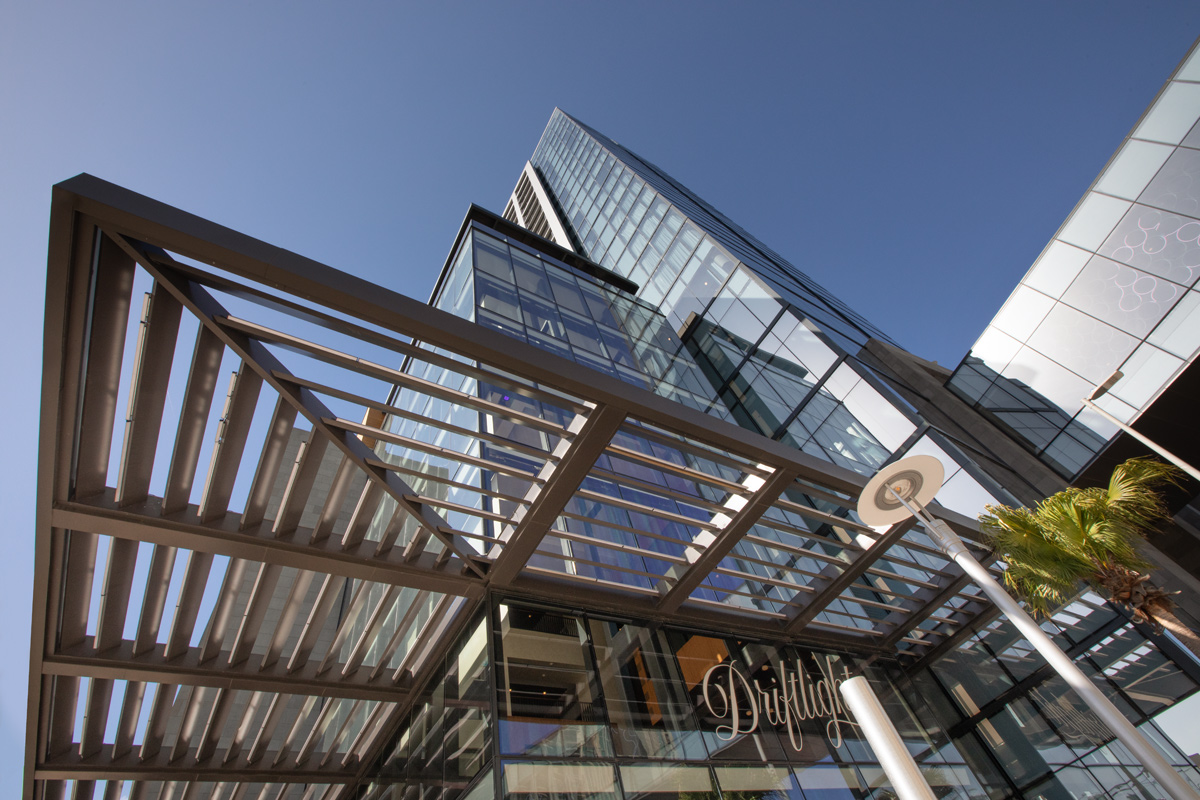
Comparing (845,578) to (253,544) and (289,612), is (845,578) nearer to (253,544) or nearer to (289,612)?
(289,612)

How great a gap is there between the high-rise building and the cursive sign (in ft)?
0.18

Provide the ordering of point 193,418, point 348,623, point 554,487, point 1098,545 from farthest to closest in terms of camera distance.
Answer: point 348,623 < point 1098,545 < point 554,487 < point 193,418

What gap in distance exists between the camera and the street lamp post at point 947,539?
5.79 m

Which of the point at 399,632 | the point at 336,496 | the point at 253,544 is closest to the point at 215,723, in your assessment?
the point at 399,632

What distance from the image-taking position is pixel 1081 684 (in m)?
5.98

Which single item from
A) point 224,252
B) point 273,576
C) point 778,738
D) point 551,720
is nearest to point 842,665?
point 778,738

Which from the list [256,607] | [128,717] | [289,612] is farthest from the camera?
[128,717]

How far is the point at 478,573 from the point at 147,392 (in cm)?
531

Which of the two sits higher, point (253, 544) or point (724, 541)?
point (253, 544)

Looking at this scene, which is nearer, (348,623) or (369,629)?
(369,629)

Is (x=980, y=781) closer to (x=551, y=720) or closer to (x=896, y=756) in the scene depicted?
(x=551, y=720)

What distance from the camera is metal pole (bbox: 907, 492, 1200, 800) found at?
5.30 metres

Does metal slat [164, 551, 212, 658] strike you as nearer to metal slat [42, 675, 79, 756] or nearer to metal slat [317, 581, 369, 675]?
metal slat [42, 675, 79, 756]

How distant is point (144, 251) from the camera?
655 centimetres
